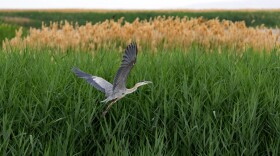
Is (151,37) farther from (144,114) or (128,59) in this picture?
(128,59)

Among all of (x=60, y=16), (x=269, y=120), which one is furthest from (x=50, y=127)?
(x=60, y=16)

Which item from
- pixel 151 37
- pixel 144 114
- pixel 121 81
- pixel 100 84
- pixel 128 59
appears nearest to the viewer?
pixel 128 59

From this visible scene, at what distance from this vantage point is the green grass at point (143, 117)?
3.44 meters

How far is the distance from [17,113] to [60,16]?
28.9m

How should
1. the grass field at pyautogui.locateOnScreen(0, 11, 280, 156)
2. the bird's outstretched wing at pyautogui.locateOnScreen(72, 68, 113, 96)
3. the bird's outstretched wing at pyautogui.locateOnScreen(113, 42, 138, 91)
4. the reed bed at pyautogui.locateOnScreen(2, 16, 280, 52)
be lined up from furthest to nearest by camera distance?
the reed bed at pyautogui.locateOnScreen(2, 16, 280, 52) < the grass field at pyautogui.locateOnScreen(0, 11, 280, 156) < the bird's outstretched wing at pyautogui.locateOnScreen(72, 68, 113, 96) < the bird's outstretched wing at pyautogui.locateOnScreen(113, 42, 138, 91)

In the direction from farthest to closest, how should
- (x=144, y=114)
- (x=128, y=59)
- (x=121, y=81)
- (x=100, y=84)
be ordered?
(x=144, y=114), (x=100, y=84), (x=121, y=81), (x=128, y=59)

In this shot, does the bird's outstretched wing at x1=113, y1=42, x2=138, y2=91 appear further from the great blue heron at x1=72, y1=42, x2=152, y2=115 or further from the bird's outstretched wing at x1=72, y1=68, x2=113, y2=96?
the bird's outstretched wing at x1=72, y1=68, x2=113, y2=96

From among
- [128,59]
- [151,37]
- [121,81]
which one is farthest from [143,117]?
[151,37]

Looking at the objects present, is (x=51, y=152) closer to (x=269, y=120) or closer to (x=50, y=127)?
(x=50, y=127)

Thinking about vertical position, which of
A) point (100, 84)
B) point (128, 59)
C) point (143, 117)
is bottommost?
point (143, 117)

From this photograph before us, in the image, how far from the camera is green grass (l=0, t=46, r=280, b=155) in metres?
3.44

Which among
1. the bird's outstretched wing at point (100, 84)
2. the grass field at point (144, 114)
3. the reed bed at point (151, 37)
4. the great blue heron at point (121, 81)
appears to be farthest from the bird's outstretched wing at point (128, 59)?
the reed bed at point (151, 37)

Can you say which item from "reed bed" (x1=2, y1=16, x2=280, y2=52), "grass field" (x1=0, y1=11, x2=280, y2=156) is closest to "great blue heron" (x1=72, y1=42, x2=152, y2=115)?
"grass field" (x1=0, y1=11, x2=280, y2=156)

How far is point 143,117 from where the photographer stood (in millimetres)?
3660
